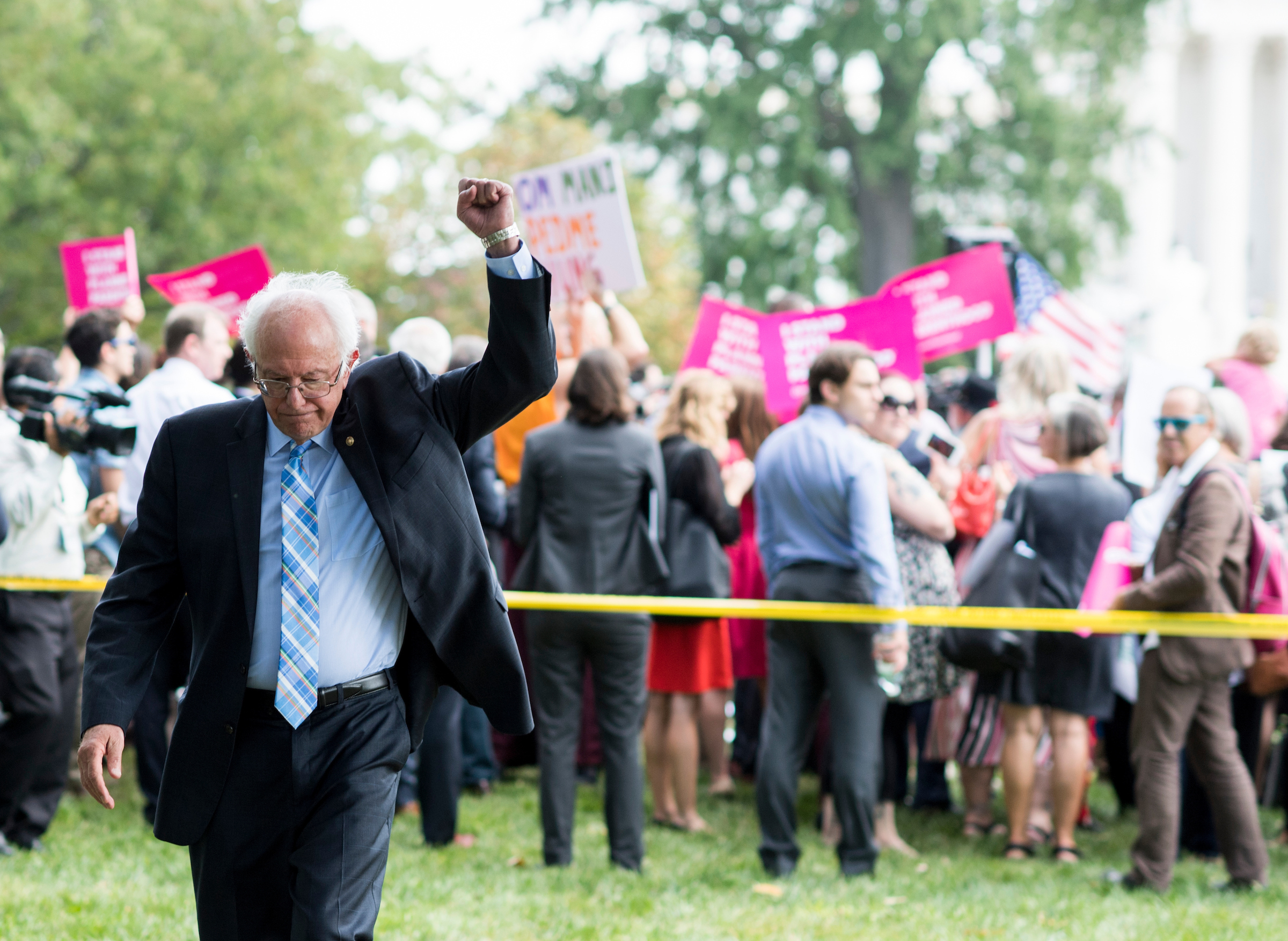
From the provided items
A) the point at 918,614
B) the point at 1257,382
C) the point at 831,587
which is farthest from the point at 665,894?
the point at 1257,382

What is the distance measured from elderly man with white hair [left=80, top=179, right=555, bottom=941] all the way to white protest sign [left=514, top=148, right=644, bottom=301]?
430cm

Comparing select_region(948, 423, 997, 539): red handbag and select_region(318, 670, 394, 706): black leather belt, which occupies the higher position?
select_region(318, 670, 394, 706): black leather belt

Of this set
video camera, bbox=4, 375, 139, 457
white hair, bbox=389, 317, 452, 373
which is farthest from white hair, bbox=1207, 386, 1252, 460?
video camera, bbox=4, 375, 139, 457

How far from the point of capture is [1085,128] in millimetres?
30562

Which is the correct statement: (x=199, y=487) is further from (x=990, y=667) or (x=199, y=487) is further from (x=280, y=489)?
(x=990, y=667)

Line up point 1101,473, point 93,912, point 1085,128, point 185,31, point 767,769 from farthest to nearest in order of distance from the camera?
point 1085,128 < point 185,31 < point 1101,473 < point 767,769 < point 93,912

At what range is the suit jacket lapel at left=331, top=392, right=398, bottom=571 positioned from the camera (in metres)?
3.38

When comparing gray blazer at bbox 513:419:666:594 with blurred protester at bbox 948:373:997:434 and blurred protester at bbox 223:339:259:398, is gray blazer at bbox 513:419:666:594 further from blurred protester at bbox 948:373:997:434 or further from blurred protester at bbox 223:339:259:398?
blurred protester at bbox 948:373:997:434

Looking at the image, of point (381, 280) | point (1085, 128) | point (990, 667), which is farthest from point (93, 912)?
point (1085, 128)

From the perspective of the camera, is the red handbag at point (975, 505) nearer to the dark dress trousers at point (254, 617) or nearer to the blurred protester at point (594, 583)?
the blurred protester at point (594, 583)

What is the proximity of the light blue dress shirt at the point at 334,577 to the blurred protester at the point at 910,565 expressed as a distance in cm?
368

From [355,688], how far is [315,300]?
93 cm

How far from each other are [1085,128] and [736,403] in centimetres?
2504

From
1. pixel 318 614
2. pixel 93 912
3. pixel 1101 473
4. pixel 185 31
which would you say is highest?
pixel 185 31
